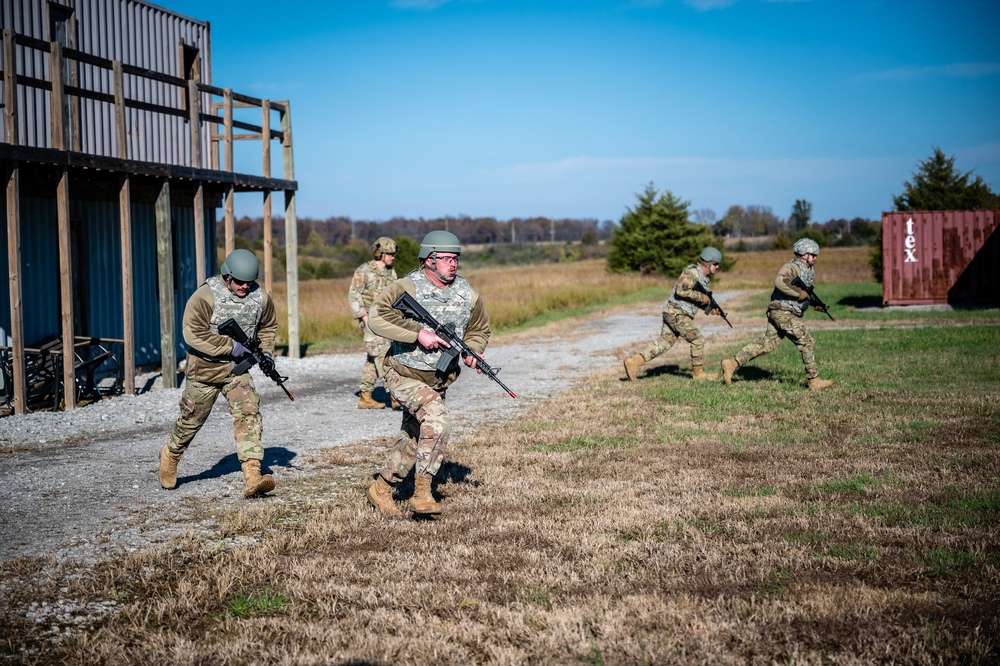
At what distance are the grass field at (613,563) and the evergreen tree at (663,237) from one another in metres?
38.9

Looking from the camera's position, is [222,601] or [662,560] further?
[662,560]

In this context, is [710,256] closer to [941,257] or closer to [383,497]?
[383,497]

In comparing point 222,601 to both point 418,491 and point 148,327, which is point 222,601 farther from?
point 148,327

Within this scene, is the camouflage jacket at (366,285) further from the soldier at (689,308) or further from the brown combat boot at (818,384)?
the brown combat boot at (818,384)

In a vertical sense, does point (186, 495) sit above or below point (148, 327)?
below

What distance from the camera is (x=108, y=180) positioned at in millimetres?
13375

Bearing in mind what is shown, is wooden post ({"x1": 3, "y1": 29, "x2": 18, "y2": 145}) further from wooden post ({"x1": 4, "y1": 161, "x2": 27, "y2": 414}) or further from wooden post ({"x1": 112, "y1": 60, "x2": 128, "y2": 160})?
wooden post ({"x1": 112, "y1": 60, "x2": 128, "y2": 160})

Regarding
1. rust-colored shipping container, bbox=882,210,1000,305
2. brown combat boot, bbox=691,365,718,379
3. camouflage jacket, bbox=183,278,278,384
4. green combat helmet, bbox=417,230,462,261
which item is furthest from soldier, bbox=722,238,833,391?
rust-colored shipping container, bbox=882,210,1000,305

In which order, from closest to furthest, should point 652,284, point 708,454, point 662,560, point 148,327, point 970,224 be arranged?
point 662,560 → point 708,454 → point 148,327 → point 970,224 → point 652,284

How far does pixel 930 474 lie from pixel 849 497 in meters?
0.97

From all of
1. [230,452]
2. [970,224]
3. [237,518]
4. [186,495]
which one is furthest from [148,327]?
[970,224]

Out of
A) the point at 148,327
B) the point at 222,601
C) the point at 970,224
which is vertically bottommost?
the point at 222,601

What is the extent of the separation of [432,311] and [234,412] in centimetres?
187

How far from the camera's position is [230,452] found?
8.47 meters
